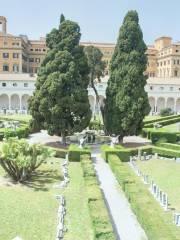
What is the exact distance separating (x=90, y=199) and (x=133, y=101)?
17.4m

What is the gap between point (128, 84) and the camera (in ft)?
105

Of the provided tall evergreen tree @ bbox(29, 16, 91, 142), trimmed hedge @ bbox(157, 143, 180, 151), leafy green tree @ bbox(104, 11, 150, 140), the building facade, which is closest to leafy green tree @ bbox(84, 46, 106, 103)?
the building facade

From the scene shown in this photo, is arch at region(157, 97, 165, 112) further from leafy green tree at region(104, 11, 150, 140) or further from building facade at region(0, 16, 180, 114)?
leafy green tree at region(104, 11, 150, 140)

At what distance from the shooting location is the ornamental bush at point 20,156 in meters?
20.0

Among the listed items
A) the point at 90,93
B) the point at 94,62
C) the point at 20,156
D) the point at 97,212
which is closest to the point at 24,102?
the point at 90,93

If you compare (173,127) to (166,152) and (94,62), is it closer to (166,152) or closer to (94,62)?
(94,62)

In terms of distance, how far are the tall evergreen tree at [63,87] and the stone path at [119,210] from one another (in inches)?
288

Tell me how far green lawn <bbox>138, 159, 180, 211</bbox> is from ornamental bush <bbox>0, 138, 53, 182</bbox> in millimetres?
6858

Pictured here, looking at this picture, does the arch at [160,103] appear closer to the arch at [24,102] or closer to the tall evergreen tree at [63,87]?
the arch at [24,102]

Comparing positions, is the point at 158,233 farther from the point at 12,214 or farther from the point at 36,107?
the point at 36,107

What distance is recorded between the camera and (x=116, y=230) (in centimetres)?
1432

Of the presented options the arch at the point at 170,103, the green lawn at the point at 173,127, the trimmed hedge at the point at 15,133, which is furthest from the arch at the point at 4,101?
the green lawn at the point at 173,127

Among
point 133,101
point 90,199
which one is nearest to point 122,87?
point 133,101

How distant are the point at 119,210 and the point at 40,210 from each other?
352cm
